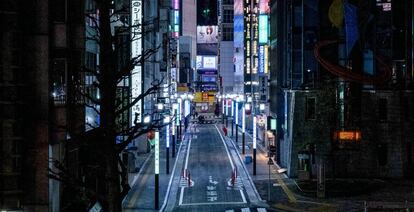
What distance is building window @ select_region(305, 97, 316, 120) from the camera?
4791 centimetres

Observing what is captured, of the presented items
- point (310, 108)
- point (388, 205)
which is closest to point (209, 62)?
point (310, 108)

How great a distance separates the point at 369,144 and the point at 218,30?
131 metres

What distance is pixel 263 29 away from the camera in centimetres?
6944

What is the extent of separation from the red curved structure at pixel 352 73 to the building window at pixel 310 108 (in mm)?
2869

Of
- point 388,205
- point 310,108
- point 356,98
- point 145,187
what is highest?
point 356,98

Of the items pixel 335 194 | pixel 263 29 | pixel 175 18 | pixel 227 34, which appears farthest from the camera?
pixel 227 34

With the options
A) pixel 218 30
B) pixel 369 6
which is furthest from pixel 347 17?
pixel 218 30

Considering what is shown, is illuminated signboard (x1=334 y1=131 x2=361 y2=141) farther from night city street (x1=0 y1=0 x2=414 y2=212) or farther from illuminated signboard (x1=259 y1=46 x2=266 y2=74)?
illuminated signboard (x1=259 y1=46 x2=266 y2=74)

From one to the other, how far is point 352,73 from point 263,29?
23066mm

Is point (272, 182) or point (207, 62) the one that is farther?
point (207, 62)

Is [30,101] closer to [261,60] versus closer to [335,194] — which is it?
[335,194]

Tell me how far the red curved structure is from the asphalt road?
34.5 ft

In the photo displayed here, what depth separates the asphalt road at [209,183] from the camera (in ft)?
121

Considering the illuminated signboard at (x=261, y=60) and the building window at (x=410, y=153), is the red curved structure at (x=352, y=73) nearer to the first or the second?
the building window at (x=410, y=153)
